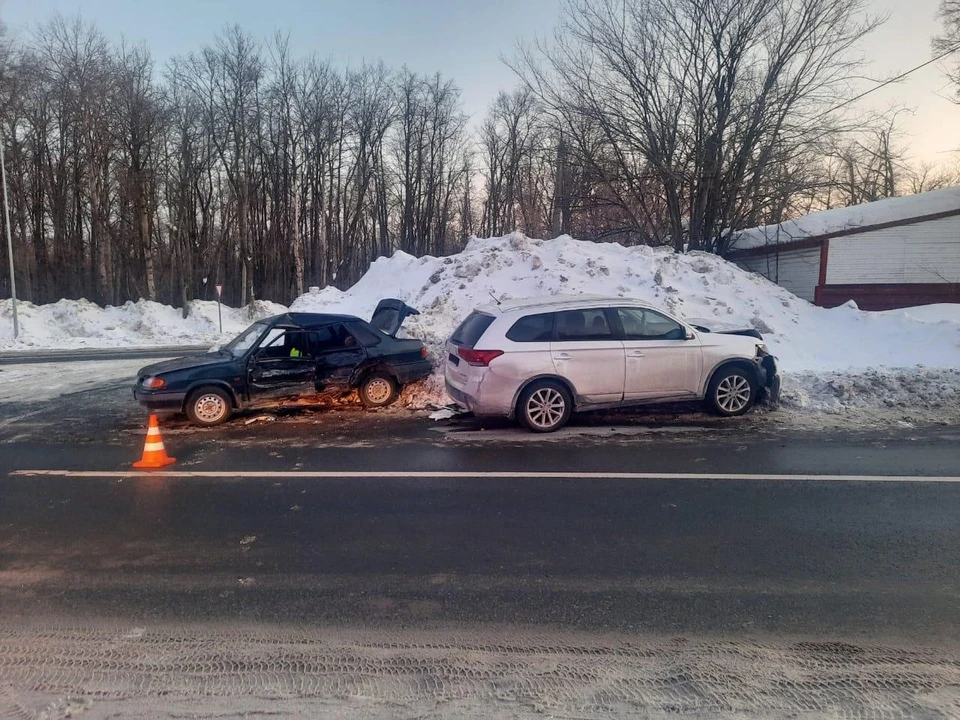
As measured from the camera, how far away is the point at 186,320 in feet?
99.5

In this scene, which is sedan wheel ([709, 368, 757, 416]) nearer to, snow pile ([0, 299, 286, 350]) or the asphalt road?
the asphalt road

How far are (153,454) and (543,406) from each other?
463 cm

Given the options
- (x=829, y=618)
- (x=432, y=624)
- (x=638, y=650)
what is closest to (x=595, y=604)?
(x=638, y=650)

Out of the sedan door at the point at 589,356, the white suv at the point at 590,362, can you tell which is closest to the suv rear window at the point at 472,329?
the white suv at the point at 590,362

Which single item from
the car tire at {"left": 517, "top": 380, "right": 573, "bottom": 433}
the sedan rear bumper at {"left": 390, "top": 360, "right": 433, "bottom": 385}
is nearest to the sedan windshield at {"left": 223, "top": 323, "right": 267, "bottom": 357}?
the sedan rear bumper at {"left": 390, "top": 360, "right": 433, "bottom": 385}

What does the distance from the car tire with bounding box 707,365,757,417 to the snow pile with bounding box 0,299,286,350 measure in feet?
67.0

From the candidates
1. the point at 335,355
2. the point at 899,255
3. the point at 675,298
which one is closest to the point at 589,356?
the point at 335,355

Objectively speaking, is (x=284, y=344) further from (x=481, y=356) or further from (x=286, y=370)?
(x=481, y=356)

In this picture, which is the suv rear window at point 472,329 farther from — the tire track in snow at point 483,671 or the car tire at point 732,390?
the tire track in snow at point 483,671

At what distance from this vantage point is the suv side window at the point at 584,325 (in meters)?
8.82

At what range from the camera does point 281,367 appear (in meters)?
9.79

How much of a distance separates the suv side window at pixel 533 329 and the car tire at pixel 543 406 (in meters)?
0.58

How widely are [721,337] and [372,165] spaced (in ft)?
134

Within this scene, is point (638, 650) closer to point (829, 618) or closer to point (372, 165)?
point (829, 618)
